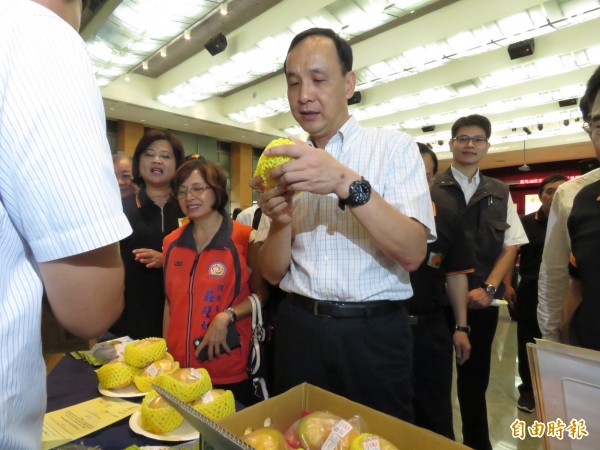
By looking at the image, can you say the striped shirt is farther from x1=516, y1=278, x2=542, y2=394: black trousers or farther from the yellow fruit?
x1=516, y1=278, x2=542, y2=394: black trousers

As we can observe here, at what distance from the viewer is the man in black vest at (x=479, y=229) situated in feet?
8.09

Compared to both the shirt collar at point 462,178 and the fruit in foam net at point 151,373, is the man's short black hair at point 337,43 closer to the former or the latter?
the fruit in foam net at point 151,373

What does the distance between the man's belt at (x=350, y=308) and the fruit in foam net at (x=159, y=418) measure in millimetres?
510

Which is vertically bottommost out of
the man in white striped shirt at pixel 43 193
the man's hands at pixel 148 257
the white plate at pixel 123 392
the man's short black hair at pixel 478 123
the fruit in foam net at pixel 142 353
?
the white plate at pixel 123 392

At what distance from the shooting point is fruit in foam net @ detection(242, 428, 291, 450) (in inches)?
27.5

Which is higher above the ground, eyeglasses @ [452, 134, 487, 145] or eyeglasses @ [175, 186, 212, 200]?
eyeglasses @ [452, 134, 487, 145]

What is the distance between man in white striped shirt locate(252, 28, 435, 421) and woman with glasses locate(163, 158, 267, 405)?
432mm

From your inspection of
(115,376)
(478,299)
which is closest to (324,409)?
(115,376)

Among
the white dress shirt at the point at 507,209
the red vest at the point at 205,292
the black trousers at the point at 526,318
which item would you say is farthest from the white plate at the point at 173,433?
the black trousers at the point at 526,318

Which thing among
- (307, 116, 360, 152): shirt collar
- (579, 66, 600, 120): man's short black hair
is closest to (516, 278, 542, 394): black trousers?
(579, 66, 600, 120): man's short black hair

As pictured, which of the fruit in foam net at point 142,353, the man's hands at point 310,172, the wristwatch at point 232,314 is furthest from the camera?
the wristwatch at point 232,314

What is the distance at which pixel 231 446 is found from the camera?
1.58ft

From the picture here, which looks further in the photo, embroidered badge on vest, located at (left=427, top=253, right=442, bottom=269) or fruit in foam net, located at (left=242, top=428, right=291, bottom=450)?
embroidered badge on vest, located at (left=427, top=253, right=442, bottom=269)

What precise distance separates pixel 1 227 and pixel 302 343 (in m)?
0.95
